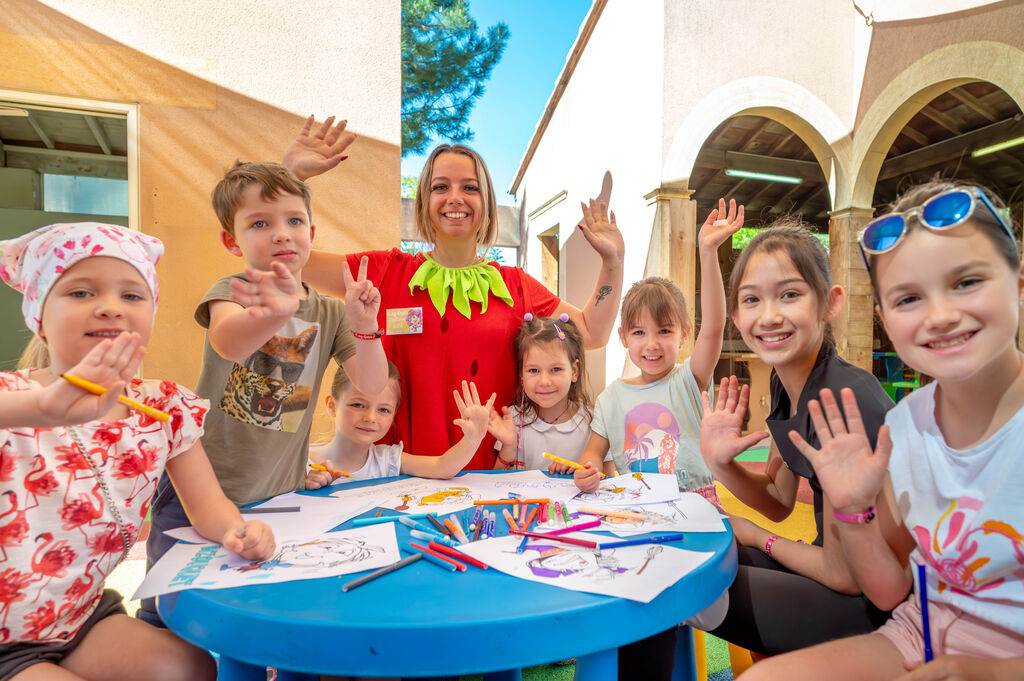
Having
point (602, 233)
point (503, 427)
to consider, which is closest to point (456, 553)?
point (503, 427)

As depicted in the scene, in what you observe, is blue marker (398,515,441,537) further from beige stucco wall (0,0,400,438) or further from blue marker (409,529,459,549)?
beige stucco wall (0,0,400,438)

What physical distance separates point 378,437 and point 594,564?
3.50 feet

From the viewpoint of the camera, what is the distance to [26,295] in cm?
99

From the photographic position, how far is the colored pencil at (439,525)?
1.06 meters

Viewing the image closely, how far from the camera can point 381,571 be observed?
86cm

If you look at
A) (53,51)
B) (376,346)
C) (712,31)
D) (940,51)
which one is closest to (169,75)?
(53,51)

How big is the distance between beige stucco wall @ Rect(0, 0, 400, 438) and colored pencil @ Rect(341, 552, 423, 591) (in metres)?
3.43

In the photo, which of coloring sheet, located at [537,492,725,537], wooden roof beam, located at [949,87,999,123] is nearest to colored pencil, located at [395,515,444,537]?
coloring sheet, located at [537,492,725,537]

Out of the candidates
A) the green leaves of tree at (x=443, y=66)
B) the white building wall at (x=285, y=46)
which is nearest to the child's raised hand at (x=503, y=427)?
the white building wall at (x=285, y=46)

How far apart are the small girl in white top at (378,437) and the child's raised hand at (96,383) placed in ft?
2.64

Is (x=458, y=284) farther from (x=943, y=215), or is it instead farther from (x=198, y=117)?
(x=198, y=117)

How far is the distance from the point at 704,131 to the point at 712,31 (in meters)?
1.12

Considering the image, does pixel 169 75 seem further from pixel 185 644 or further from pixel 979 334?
pixel 979 334

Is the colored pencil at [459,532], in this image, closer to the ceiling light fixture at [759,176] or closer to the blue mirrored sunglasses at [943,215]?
the blue mirrored sunglasses at [943,215]
